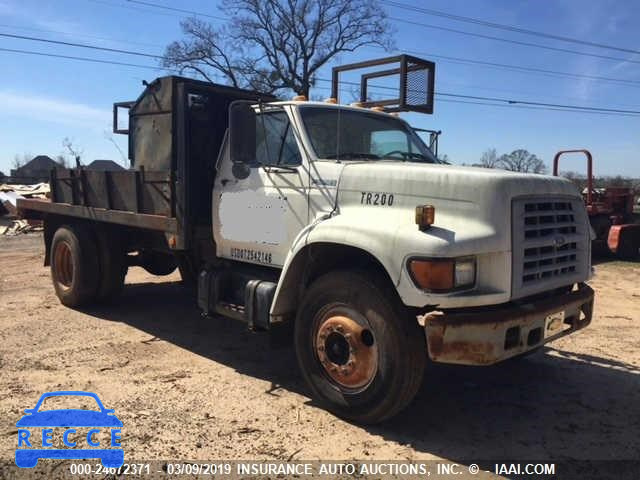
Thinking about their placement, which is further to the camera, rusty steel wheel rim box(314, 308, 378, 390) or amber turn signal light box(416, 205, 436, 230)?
rusty steel wheel rim box(314, 308, 378, 390)

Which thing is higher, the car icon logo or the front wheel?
the front wheel

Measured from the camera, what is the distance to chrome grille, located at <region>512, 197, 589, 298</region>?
11.6ft

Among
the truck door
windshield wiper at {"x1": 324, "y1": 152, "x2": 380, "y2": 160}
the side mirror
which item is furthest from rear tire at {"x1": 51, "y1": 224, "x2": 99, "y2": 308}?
windshield wiper at {"x1": 324, "y1": 152, "x2": 380, "y2": 160}

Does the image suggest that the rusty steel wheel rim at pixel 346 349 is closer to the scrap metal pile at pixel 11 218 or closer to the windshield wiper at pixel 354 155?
the windshield wiper at pixel 354 155

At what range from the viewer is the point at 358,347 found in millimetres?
3783

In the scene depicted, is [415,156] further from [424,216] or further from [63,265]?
[63,265]

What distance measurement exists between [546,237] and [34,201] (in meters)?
7.25

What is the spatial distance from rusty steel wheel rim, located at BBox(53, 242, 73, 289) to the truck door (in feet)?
10.3

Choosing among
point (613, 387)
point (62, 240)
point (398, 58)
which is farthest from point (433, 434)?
point (62, 240)

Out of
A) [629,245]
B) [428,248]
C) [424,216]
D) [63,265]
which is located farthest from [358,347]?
[629,245]

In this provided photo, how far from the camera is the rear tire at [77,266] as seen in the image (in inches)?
270

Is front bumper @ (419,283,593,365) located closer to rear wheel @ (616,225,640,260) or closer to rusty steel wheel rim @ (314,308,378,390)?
rusty steel wheel rim @ (314,308,378,390)

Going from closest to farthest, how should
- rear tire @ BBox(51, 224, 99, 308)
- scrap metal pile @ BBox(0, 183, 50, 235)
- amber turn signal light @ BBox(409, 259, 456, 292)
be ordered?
amber turn signal light @ BBox(409, 259, 456, 292), rear tire @ BBox(51, 224, 99, 308), scrap metal pile @ BBox(0, 183, 50, 235)

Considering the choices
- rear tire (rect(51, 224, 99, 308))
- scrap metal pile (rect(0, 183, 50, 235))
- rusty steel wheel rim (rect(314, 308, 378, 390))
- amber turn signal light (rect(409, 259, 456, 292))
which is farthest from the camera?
scrap metal pile (rect(0, 183, 50, 235))
